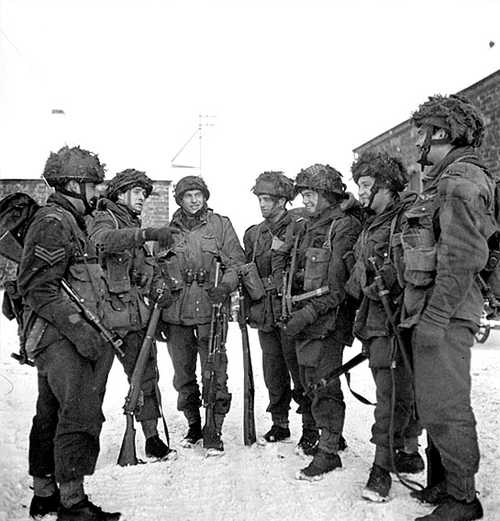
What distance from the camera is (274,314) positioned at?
4965mm

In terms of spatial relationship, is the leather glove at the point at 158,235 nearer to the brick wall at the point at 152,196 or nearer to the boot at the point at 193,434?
the boot at the point at 193,434

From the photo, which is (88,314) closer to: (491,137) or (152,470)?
(152,470)

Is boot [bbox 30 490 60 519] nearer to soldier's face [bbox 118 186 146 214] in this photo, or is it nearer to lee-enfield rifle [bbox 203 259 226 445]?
lee-enfield rifle [bbox 203 259 226 445]

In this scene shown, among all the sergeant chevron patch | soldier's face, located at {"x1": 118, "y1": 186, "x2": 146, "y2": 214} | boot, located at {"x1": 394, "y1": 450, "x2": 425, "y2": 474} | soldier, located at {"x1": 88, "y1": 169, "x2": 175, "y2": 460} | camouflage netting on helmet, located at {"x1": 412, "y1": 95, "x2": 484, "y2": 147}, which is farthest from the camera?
soldier's face, located at {"x1": 118, "y1": 186, "x2": 146, "y2": 214}

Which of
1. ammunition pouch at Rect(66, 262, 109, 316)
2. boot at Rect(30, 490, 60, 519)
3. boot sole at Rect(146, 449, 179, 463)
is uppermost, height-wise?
ammunition pouch at Rect(66, 262, 109, 316)

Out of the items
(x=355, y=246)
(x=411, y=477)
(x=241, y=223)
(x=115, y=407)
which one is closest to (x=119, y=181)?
(x=355, y=246)

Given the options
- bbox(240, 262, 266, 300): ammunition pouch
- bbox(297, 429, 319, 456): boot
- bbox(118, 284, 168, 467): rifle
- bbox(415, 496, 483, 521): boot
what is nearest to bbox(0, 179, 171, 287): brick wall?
bbox(240, 262, 266, 300): ammunition pouch

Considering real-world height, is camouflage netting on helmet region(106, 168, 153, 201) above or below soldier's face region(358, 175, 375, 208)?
above

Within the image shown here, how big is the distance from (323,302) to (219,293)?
2.91 ft

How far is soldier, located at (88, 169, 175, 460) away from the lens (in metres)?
4.30

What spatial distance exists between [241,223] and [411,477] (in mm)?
14540

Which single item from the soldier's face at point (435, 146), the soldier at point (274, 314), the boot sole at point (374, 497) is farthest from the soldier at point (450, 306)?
the soldier at point (274, 314)

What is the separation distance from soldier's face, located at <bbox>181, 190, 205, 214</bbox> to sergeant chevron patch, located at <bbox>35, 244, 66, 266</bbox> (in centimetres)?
182

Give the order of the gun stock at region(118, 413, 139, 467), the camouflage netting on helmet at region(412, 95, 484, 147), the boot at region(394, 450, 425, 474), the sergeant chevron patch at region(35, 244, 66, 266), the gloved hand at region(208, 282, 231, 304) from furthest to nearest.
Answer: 1. the gloved hand at region(208, 282, 231, 304)
2. the gun stock at region(118, 413, 139, 467)
3. the boot at region(394, 450, 425, 474)
4. the camouflage netting on helmet at region(412, 95, 484, 147)
5. the sergeant chevron patch at region(35, 244, 66, 266)
